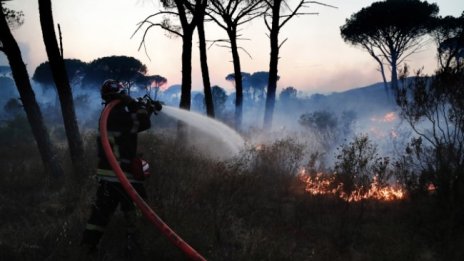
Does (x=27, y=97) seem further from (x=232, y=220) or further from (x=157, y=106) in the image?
(x=232, y=220)

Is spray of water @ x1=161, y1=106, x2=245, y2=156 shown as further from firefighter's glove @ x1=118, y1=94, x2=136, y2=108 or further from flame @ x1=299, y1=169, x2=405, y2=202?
firefighter's glove @ x1=118, y1=94, x2=136, y2=108

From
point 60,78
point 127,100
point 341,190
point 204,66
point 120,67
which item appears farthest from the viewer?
point 120,67

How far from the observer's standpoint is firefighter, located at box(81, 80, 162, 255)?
432 cm

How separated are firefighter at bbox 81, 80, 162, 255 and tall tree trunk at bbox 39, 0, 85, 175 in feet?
13.0

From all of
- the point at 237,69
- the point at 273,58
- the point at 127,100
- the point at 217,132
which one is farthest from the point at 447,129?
the point at 237,69

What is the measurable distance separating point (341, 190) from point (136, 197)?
447cm

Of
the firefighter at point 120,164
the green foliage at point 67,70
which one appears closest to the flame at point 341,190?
the firefighter at point 120,164

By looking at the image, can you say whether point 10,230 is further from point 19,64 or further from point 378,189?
point 378,189

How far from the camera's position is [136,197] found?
3.90 m

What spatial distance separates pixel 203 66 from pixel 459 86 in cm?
876

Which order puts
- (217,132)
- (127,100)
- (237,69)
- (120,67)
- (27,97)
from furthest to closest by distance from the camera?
(120,67) < (237,69) < (217,132) < (27,97) < (127,100)

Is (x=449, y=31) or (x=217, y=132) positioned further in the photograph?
(x=449, y=31)

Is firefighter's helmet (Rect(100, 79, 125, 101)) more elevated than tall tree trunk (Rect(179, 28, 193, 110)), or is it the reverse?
tall tree trunk (Rect(179, 28, 193, 110))

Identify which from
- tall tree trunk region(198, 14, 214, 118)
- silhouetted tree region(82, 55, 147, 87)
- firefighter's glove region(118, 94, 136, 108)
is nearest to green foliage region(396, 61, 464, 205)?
firefighter's glove region(118, 94, 136, 108)
